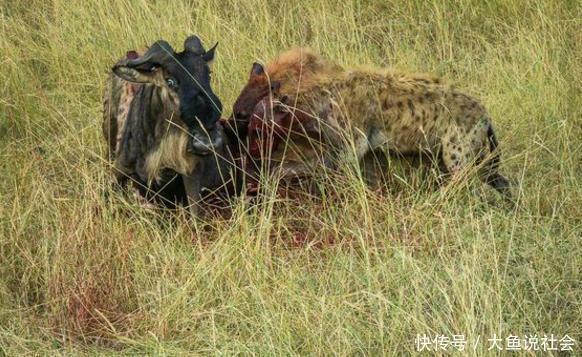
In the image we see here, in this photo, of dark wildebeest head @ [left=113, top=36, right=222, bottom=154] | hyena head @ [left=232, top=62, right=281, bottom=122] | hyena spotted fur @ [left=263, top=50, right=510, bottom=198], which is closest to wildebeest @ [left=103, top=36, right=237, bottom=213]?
dark wildebeest head @ [left=113, top=36, right=222, bottom=154]

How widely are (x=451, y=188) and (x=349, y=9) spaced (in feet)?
9.36

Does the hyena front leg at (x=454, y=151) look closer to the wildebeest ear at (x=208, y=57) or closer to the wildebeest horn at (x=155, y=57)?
the wildebeest ear at (x=208, y=57)

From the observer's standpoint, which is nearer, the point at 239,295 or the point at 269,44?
the point at 239,295

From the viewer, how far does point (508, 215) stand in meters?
5.73

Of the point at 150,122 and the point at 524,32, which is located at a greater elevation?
the point at 150,122

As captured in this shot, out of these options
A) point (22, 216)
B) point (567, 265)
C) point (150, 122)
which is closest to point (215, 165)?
point (150, 122)

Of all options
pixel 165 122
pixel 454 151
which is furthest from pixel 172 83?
pixel 454 151

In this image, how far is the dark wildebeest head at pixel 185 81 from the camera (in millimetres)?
5773

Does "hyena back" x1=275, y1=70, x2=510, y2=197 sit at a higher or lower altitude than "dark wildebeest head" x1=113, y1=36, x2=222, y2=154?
lower

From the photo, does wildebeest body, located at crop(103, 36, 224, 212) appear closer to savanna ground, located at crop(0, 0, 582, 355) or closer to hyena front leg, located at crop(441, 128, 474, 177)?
savanna ground, located at crop(0, 0, 582, 355)

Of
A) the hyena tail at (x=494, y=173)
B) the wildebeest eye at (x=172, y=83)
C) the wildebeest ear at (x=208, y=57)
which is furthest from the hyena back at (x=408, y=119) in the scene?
the wildebeest eye at (x=172, y=83)

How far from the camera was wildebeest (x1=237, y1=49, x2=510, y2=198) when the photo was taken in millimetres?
6355

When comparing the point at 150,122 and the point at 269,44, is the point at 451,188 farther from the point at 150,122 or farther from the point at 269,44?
the point at 269,44

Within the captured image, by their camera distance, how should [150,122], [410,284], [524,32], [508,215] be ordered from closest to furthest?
[410,284] < [508,215] < [150,122] < [524,32]
